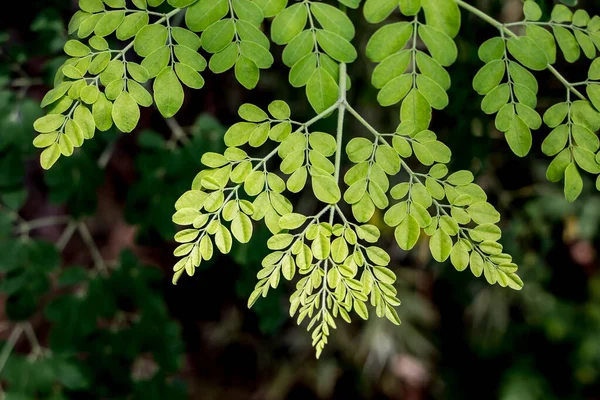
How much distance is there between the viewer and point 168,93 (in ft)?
3.01

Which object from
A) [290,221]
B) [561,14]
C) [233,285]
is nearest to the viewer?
[290,221]

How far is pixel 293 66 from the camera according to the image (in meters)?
0.97

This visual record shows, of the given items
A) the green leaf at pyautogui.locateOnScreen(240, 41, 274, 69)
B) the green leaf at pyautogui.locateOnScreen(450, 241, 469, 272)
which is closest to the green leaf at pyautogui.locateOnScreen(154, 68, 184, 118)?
the green leaf at pyautogui.locateOnScreen(240, 41, 274, 69)

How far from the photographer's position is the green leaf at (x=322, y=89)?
0.96 m

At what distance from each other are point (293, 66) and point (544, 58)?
1.32 feet

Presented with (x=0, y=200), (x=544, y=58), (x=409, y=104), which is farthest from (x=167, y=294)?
(x=544, y=58)

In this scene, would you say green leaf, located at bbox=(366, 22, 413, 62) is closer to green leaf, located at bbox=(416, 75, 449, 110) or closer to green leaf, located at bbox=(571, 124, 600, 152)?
green leaf, located at bbox=(416, 75, 449, 110)

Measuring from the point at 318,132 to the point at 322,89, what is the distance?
0.08m

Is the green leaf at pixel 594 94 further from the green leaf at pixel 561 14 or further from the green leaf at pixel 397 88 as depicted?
the green leaf at pixel 397 88

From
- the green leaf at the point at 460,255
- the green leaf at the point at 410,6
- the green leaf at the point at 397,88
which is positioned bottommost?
the green leaf at the point at 460,255

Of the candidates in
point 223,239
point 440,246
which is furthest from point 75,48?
point 440,246

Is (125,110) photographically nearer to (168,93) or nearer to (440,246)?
(168,93)

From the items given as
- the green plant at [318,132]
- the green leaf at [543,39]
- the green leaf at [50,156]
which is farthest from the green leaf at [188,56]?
the green leaf at [543,39]

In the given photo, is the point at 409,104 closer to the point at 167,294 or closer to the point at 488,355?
the point at 167,294
